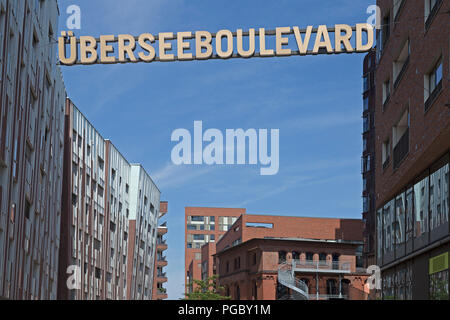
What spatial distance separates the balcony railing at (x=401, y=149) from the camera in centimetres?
3017

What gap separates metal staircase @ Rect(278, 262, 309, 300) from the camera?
77.5 metres

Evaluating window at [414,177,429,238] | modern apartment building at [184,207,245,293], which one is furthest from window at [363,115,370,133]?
modern apartment building at [184,207,245,293]

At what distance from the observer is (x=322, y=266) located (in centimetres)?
8288

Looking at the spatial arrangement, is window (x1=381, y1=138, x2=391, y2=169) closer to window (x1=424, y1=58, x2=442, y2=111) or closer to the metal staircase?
window (x1=424, y1=58, x2=442, y2=111)

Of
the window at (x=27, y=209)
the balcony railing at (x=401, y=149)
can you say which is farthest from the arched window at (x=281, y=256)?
the balcony railing at (x=401, y=149)

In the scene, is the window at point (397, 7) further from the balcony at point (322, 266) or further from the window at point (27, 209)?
the balcony at point (322, 266)

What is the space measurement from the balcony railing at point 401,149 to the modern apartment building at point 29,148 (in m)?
15.6

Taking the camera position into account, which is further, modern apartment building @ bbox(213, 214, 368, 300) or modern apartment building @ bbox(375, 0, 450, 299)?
modern apartment building @ bbox(213, 214, 368, 300)

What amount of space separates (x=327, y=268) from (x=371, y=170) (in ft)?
41.3

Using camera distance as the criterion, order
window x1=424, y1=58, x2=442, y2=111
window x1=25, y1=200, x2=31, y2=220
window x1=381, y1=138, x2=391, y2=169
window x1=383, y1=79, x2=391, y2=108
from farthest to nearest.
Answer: window x1=381, y1=138, x2=391, y2=169 < window x1=383, y1=79, x2=391, y2=108 < window x1=25, y1=200, x2=31, y2=220 < window x1=424, y1=58, x2=442, y2=111

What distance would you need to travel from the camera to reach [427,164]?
27766mm

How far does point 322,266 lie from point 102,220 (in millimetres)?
29660

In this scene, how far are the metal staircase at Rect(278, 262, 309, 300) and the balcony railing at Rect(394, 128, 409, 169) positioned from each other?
46.1m
